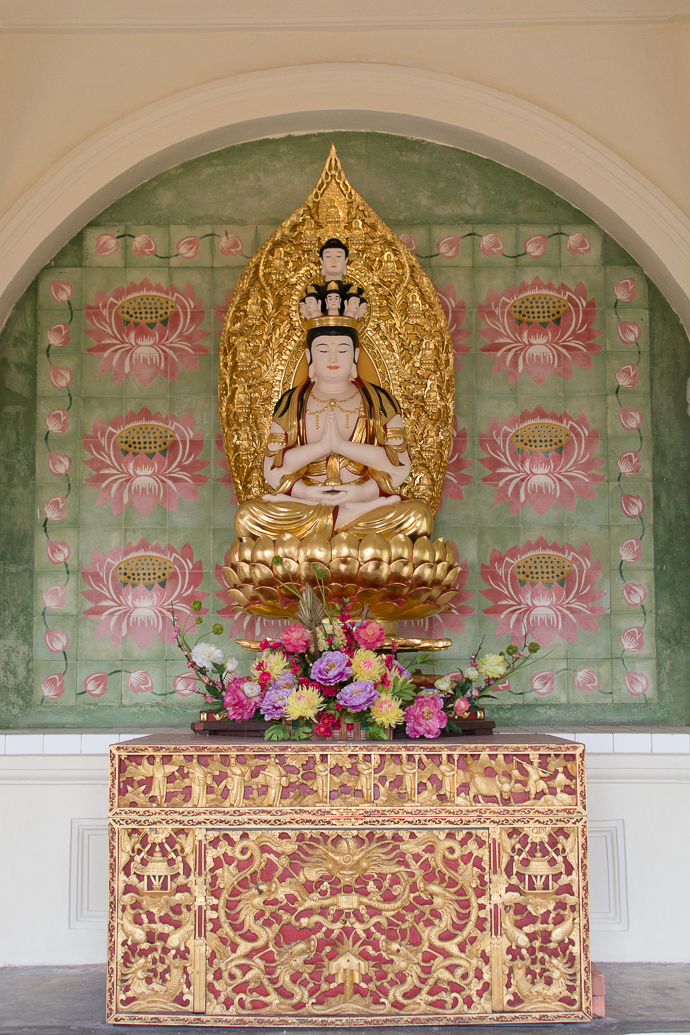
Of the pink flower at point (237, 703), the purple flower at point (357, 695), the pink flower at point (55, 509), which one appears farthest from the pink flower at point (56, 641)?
the purple flower at point (357, 695)

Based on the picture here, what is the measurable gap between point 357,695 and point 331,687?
10 cm

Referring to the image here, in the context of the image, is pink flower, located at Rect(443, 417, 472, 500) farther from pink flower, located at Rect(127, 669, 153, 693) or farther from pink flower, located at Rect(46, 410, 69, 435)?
pink flower, located at Rect(46, 410, 69, 435)

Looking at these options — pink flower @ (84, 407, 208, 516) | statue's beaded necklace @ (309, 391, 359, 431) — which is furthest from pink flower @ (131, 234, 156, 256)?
statue's beaded necklace @ (309, 391, 359, 431)

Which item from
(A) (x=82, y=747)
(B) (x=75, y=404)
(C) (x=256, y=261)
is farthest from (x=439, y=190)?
(A) (x=82, y=747)

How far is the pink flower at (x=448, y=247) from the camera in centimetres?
364

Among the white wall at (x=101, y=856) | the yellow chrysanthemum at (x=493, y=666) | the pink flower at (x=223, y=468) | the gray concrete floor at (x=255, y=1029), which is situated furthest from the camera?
the pink flower at (x=223, y=468)

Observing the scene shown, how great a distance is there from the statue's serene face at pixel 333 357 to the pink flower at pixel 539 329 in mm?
629

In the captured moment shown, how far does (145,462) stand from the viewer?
356 centimetres

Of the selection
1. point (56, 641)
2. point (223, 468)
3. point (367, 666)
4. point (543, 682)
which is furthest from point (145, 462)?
point (543, 682)

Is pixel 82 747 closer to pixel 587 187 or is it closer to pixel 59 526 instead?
pixel 59 526

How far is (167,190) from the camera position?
145 inches

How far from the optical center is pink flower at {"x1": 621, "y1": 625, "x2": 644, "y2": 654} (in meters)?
3.47

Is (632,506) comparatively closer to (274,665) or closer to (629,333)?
(629,333)

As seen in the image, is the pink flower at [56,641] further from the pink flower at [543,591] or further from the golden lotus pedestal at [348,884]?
the pink flower at [543,591]
